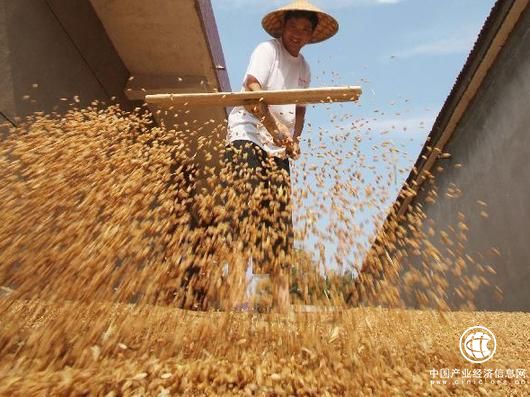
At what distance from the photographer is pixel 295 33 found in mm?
3674

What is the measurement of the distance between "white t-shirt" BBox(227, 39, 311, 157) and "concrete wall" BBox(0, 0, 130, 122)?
5.59 feet

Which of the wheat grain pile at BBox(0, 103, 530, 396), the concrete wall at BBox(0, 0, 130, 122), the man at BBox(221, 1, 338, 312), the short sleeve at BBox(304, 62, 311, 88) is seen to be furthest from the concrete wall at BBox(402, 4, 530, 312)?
the concrete wall at BBox(0, 0, 130, 122)

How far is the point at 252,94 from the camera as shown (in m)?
3.27

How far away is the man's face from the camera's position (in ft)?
12.1

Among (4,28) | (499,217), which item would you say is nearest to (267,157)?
(4,28)

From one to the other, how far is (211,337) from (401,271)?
29.3ft

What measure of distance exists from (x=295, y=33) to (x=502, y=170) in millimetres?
3541

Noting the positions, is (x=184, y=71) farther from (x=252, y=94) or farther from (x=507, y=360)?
(x=507, y=360)

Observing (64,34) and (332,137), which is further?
(64,34)

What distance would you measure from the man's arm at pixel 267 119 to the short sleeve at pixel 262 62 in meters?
0.04

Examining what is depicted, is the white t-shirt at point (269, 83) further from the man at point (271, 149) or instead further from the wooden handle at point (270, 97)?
the wooden handle at point (270, 97)

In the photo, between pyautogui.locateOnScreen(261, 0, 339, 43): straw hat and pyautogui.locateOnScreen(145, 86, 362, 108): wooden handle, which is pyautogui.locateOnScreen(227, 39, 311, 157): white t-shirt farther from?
pyautogui.locateOnScreen(261, 0, 339, 43): straw hat

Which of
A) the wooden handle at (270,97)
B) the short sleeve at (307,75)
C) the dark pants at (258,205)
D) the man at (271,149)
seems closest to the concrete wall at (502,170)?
the man at (271,149)

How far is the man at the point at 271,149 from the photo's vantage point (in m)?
3.03
